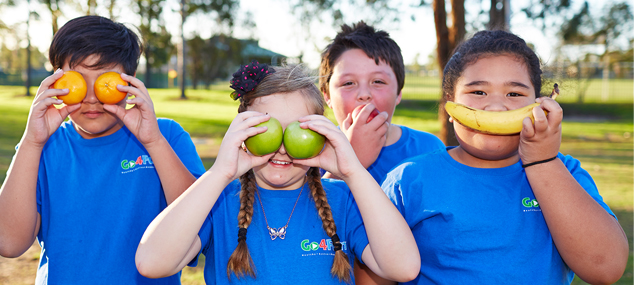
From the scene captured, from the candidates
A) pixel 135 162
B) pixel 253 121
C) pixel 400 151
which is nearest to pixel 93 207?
pixel 135 162

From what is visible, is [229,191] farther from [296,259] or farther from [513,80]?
[513,80]

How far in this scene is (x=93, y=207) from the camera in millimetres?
2559

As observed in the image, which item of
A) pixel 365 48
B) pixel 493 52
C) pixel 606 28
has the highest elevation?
pixel 606 28

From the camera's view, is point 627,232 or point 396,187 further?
point 627,232

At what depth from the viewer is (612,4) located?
36969 millimetres

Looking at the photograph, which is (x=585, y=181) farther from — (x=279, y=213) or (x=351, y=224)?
(x=279, y=213)

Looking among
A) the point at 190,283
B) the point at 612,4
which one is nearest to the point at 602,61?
the point at 612,4

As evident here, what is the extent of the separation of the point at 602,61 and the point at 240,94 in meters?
50.1

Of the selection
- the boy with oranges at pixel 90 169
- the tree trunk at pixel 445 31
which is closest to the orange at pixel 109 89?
the boy with oranges at pixel 90 169

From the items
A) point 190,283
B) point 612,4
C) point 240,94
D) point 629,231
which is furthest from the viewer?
point 612,4

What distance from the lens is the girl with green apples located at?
2.00 metres

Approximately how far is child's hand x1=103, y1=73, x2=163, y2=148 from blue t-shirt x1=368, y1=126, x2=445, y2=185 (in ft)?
4.79

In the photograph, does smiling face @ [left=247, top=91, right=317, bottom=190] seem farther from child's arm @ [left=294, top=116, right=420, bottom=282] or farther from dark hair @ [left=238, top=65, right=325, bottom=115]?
child's arm @ [left=294, top=116, right=420, bottom=282]

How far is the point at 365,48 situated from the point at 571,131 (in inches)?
845
